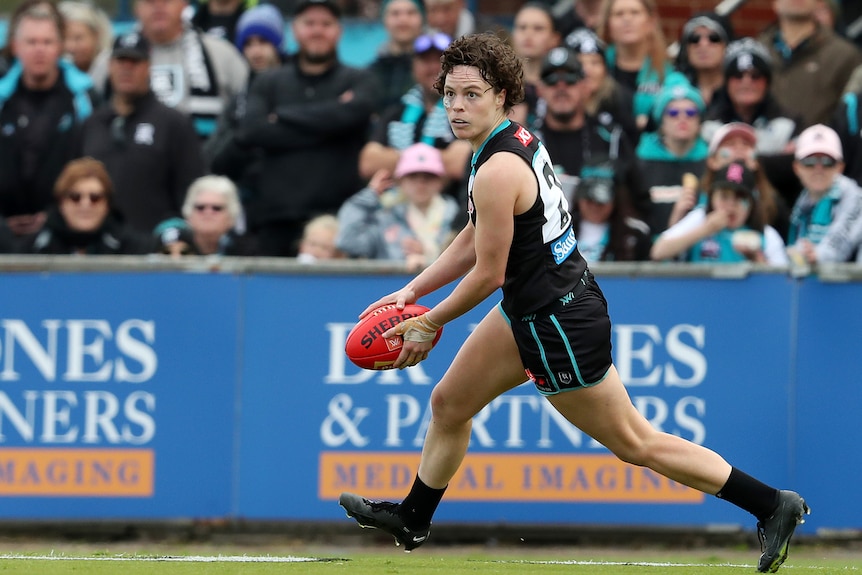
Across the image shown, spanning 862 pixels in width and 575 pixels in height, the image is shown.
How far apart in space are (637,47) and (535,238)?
4.97 meters

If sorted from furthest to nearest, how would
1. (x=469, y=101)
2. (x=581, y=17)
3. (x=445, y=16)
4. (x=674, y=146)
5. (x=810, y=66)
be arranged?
(x=581, y=17)
(x=445, y=16)
(x=810, y=66)
(x=674, y=146)
(x=469, y=101)

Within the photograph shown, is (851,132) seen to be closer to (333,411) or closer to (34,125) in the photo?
(333,411)

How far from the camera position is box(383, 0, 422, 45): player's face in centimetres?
1077

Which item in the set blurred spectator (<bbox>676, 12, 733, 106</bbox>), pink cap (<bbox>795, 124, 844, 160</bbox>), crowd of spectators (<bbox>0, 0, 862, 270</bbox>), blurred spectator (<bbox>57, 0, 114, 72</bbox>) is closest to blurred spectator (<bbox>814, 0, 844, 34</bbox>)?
crowd of spectators (<bbox>0, 0, 862, 270</bbox>)

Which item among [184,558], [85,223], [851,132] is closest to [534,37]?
[851,132]

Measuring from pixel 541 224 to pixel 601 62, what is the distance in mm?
4396

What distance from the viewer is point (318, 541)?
8.41 meters

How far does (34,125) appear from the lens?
10.3 m

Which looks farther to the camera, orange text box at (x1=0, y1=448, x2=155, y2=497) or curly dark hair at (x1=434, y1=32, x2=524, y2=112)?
orange text box at (x1=0, y1=448, x2=155, y2=497)

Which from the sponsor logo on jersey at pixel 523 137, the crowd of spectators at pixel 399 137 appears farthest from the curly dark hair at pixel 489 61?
the crowd of spectators at pixel 399 137

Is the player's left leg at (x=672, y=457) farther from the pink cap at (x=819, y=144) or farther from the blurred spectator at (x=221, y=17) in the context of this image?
the blurred spectator at (x=221, y=17)

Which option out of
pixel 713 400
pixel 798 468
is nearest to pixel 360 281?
pixel 713 400

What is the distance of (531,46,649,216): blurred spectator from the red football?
3.56 metres

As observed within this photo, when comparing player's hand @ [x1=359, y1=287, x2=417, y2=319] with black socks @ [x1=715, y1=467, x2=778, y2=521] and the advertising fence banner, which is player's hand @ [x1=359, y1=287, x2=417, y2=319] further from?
the advertising fence banner
